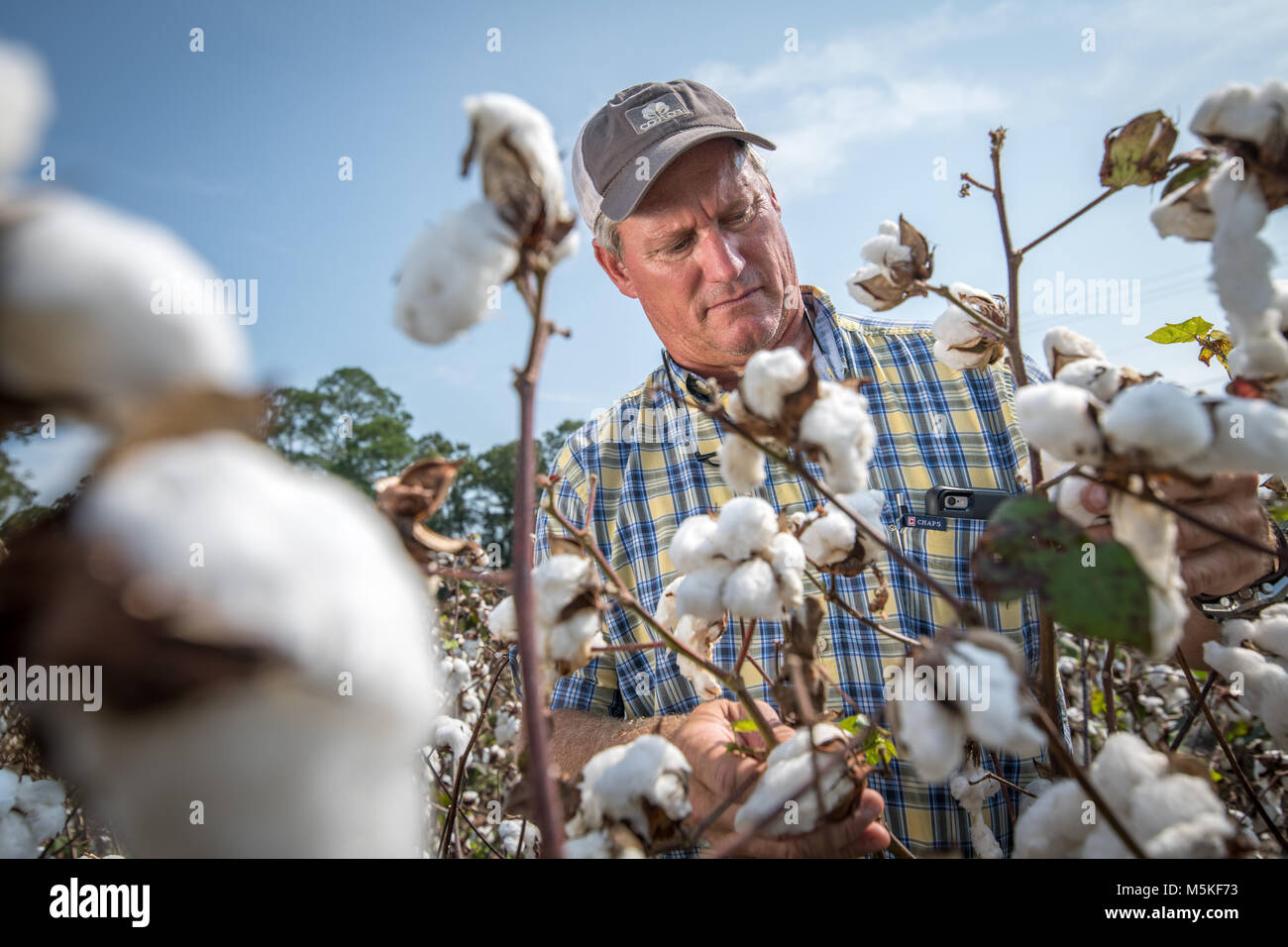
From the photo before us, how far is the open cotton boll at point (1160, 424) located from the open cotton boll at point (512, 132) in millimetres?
328

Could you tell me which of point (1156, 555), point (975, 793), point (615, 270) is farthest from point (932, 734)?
point (615, 270)

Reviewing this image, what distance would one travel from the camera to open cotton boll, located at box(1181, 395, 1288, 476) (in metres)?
0.41

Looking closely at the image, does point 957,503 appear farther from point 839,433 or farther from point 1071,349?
point 839,433

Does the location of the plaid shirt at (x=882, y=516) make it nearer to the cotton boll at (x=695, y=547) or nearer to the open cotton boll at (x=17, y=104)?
the cotton boll at (x=695, y=547)

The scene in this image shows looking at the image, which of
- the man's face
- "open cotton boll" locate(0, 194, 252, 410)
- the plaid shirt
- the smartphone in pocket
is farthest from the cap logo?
"open cotton boll" locate(0, 194, 252, 410)

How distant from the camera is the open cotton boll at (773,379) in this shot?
480 millimetres

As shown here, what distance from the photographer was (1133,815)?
41 cm

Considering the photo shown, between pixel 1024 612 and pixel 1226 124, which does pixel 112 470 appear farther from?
pixel 1024 612

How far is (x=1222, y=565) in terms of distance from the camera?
798mm

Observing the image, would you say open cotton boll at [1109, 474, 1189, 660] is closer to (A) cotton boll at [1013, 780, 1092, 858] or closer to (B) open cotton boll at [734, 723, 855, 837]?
(A) cotton boll at [1013, 780, 1092, 858]

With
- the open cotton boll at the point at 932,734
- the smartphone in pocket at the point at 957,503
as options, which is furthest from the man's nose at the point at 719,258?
the open cotton boll at the point at 932,734

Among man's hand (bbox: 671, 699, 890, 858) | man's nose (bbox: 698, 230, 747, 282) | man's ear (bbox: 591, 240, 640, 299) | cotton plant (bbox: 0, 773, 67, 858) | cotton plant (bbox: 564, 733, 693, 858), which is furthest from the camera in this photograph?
man's ear (bbox: 591, 240, 640, 299)

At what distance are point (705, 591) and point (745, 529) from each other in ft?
0.20

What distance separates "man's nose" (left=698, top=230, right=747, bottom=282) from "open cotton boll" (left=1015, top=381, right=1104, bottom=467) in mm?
1441
